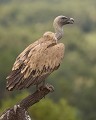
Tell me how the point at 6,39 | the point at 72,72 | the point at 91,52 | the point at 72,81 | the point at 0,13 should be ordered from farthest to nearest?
the point at 0,13, the point at 91,52, the point at 6,39, the point at 72,72, the point at 72,81

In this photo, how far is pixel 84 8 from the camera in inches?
5738

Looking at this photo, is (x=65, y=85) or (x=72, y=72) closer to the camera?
(x=65, y=85)

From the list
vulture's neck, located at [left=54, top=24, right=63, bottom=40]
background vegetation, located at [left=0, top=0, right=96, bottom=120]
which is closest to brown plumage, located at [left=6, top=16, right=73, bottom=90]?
vulture's neck, located at [left=54, top=24, right=63, bottom=40]

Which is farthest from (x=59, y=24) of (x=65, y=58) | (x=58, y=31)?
(x=65, y=58)

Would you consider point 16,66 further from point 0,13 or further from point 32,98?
point 0,13

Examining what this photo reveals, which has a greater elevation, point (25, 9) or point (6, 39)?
point (25, 9)

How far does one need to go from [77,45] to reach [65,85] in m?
38.2

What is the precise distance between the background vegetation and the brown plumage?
22550 millimetres

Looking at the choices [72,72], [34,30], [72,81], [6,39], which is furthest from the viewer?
[34,30]

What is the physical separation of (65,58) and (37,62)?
75.9 metres

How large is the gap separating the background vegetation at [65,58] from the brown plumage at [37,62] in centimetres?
2255

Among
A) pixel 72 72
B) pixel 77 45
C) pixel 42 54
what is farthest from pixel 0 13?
pixel 42 54

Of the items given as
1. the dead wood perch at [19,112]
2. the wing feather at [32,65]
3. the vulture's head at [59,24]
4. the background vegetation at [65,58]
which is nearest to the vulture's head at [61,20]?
the vulture's head at [59,24]

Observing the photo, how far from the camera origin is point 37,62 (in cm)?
979
